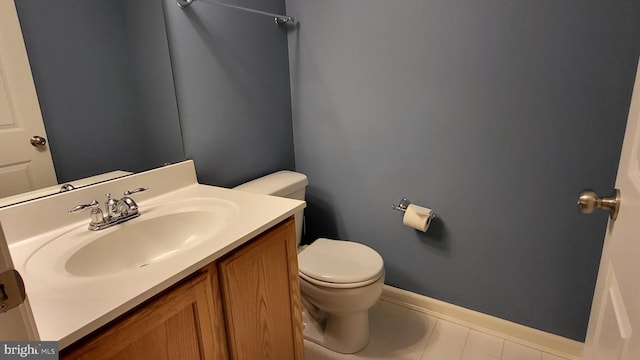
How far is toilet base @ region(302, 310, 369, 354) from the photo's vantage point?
1.62m

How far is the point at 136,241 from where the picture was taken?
3.59 ft

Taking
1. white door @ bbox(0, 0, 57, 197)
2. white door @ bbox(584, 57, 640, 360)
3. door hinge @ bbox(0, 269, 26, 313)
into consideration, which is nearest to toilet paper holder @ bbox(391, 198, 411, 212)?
white door @ bbox(584, 57, 640, 360)

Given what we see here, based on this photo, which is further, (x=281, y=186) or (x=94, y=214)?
(x=281, y=186)

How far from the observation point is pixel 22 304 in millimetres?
407

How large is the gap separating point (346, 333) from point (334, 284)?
1.09 ft

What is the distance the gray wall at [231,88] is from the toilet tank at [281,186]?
0.08 metres

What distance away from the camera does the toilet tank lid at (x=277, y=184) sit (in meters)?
1.66

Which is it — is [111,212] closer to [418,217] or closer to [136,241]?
[136,241]

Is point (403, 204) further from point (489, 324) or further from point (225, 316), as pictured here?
point (225, 316)

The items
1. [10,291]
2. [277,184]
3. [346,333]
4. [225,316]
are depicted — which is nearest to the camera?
[10,291]

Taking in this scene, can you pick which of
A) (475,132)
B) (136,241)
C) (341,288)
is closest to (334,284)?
(341,288)

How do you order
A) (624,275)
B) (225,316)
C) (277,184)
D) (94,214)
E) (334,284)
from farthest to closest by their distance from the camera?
(277,184)
(334,284)
(94,214)
(225,316)
(624,275)

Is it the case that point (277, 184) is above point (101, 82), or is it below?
below

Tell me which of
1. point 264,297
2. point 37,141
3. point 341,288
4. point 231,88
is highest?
point 231,88
